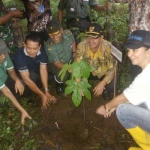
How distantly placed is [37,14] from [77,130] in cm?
238

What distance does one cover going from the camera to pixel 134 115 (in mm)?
2469

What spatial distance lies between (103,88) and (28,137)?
4.79 ft

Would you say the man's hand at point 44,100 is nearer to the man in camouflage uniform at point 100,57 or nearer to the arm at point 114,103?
the man in camouflage uniform at point 100,57

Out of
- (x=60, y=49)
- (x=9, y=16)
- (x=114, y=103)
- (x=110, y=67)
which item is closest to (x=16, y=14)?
(x=9, y=16)

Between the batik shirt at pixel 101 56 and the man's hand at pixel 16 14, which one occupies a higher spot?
the man's hand at pixel 16 14

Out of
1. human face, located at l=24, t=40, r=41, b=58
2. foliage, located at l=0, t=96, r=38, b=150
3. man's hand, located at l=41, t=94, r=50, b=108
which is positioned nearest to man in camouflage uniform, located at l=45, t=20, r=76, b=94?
human face, located at l=24, t=40, r=41, b=58

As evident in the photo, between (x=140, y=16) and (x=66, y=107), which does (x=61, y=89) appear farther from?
(x=140, y=16)

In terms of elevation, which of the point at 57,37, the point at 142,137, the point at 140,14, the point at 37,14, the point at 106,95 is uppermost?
the point at 140,14

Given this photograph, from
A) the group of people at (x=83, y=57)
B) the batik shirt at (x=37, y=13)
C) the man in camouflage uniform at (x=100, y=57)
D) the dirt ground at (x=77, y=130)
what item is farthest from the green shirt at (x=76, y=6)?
the dirt ground at (x=77, y=130)

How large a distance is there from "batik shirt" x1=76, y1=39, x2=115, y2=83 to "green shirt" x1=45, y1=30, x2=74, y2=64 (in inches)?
12.4

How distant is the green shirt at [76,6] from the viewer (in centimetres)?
466

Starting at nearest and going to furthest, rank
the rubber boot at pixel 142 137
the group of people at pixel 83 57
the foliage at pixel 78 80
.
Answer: the group of people at pixel 83 57 < the foliage at pixel 78 80 < the rubber boot at pixel 142 137

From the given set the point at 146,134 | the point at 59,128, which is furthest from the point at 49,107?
the point at 146,134

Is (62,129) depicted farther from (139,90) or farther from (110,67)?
(139,90)
